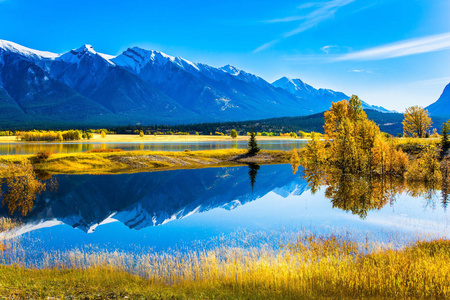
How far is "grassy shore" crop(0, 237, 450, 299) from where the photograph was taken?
523 inches

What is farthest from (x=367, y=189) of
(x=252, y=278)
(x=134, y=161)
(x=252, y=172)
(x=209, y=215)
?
(x=134, y=161)

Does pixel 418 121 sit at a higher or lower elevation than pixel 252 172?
higher

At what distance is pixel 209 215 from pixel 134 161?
131ft

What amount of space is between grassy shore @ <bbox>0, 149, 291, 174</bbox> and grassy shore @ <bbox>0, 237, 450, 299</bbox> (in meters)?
44.6

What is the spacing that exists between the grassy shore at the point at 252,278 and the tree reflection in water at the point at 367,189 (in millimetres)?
12665

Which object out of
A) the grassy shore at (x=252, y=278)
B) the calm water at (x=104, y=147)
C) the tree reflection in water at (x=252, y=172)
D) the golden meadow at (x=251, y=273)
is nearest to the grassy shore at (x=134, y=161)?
the tree reflection in water at (x=252, y=172)

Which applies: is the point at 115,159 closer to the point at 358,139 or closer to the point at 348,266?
the point at 358,139

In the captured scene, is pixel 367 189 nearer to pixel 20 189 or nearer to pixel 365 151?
pixel 365 151

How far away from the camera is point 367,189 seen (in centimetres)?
4056

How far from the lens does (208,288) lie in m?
14.2

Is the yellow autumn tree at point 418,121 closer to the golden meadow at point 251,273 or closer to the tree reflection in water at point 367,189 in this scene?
the tree reflection in water at point 367,189

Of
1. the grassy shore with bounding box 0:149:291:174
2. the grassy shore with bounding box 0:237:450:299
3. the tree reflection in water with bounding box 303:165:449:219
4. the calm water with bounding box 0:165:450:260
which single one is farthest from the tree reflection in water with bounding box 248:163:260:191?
the grassy shore with bounding box 0:237:450:299

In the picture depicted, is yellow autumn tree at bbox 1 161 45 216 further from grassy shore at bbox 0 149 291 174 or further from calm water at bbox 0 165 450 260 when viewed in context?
grassy shore at bbox 0 149 291 174

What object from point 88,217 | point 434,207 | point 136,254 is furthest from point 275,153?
point 136,254
